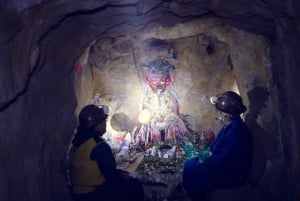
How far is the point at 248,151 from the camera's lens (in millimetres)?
5121

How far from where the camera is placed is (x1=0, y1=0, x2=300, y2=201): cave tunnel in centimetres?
362

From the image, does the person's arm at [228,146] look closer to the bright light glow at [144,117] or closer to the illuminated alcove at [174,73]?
the illuminated alcove at [174,73]

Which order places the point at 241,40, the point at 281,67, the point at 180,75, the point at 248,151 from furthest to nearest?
the point at 180,75 < the point at 241,40 < the point at 248,151 < the point at 281,67

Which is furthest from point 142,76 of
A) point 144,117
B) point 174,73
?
point 144,117

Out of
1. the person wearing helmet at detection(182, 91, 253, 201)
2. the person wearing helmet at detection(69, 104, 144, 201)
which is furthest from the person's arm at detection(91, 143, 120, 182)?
the person wearing helmet at detection(182, 91, 253, 201)

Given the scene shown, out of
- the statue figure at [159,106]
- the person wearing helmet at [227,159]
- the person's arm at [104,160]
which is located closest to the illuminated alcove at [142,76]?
the statue figure at [159,106]

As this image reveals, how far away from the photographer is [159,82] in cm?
752

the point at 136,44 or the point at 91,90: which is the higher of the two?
the point at 136,44

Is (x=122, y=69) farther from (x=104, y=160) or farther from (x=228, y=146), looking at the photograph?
(x=104, y=160)

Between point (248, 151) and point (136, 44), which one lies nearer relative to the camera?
point (248, 151)

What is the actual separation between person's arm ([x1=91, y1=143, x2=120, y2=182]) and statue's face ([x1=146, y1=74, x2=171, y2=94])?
10.2 ft

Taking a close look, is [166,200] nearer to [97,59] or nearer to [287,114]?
[287,114]

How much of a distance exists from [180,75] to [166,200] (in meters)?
2.89

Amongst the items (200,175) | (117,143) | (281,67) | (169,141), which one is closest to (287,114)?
(281,67)
